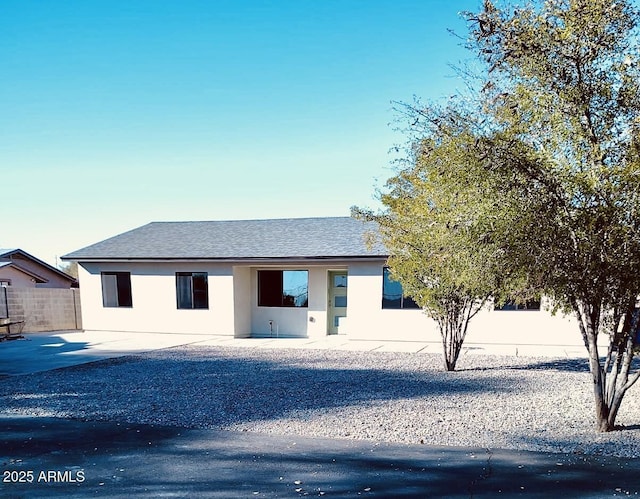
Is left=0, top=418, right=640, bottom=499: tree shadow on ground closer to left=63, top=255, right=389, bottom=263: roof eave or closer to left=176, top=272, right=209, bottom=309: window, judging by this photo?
left=63, top=255, right=389, bottom=263: roof eave

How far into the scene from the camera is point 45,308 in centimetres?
1667

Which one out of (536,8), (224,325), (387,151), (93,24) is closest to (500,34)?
(536,8)

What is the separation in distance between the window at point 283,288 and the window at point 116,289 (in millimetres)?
4792

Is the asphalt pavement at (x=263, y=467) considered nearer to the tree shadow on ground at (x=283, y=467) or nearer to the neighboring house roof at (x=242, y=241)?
the tree shadow on ground at (x=283, y=467)

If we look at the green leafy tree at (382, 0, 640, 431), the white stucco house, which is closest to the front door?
the white stucco house

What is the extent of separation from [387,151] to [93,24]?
6.06m

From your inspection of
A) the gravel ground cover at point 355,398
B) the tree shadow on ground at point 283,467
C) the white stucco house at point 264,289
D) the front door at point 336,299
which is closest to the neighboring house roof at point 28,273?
the white stucco house at point 264,289

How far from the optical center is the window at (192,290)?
14.7 m

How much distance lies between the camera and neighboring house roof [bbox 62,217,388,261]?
13711 millimetres

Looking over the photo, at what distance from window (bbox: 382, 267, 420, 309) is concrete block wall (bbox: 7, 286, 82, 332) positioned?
488 inches

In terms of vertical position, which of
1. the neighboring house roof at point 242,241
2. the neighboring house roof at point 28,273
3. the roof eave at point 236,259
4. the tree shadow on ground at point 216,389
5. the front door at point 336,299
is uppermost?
the neighboring house roof at point 242,241

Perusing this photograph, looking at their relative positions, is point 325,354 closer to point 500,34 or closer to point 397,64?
point 397,64

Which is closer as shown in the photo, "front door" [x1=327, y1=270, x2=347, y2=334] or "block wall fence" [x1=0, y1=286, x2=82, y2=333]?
"front door" [x1=327, y1=270, x2=347, y2=334]

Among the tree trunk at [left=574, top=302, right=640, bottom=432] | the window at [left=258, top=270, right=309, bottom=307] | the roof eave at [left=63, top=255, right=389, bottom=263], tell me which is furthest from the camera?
the window at [left=258, top=270, right=309, bottom=307]
